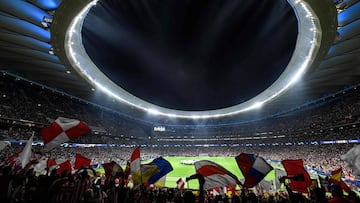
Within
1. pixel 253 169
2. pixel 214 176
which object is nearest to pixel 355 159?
pixel 253 169

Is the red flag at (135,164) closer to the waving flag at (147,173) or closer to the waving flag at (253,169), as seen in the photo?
the waving flag at (147,173)

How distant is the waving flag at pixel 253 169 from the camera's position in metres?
6.08

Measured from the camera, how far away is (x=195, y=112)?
2534 inches

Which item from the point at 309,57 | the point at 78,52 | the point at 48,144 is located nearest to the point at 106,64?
the point at 78,52

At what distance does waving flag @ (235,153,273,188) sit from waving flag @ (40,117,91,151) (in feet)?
20.6

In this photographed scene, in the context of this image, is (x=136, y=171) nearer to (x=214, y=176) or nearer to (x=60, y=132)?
(x=214, y=176)

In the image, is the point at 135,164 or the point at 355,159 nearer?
the point at 355,159

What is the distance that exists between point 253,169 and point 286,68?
21180 millimetres

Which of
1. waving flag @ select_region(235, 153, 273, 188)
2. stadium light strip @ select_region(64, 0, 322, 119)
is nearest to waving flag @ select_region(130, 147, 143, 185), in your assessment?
waving flag @ select_region(235, 153, 273, 188)

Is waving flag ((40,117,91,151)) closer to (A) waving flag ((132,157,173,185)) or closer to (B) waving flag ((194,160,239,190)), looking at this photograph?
(A) waving flag ((132,157,173,185))

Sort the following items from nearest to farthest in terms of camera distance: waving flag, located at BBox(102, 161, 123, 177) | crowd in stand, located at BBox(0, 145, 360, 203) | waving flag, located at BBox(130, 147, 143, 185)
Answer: crowd in stand, located at BBox(0, 145, 360, 203) < waving flag, located at BBox(130, 147, 143, 185) < waving flag, located at BBox(102, 161, 123, 177)

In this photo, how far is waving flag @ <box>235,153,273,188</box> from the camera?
6.08m

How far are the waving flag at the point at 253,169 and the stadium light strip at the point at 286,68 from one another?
37.7 feet

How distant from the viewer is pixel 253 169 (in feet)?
20.4
